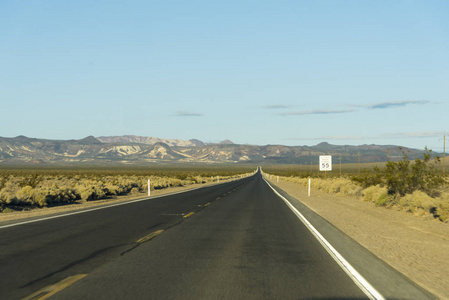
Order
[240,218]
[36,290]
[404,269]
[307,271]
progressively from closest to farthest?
1. [36,290]
2. [307,271]
3. [404,269]
4. [240,218]

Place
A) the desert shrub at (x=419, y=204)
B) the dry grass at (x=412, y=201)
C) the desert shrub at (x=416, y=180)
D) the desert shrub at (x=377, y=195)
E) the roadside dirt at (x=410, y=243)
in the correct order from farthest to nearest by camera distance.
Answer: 1. the desert shrub at (x=377, y=195)
2. the desert shrub at (x=416, y=180)
3. the desert shrub at (x=419, y=204)
4. the dry grass at (x=412, y=201)
5. the roadside dirt at (x=410, y=243)

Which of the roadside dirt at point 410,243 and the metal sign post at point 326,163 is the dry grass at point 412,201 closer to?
the roadside dirt at point 410,243

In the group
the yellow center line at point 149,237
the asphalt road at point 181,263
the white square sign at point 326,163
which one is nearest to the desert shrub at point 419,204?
the asphalt road at point 181,263

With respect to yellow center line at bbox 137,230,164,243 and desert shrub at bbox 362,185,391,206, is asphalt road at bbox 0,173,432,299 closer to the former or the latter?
yellow center line at bbox 137,230,164,243

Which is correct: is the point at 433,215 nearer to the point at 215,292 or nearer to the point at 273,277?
the point at 273,277

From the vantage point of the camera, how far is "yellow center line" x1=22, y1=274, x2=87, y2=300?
606cm

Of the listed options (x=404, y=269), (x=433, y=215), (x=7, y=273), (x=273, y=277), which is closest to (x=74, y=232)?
(x=7, y=273)

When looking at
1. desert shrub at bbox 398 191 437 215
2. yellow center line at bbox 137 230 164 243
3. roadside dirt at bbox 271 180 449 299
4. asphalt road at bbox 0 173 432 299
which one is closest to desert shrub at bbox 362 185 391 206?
desert shrub at bbox 398 191 437 215

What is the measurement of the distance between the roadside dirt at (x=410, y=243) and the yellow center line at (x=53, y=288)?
5.46 metres

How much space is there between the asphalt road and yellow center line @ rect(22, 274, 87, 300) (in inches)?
0.6

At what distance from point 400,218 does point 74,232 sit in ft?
43.3

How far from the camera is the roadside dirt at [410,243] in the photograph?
7973 millimetres

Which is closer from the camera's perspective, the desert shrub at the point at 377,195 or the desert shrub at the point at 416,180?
the desert shrub at the point at 416,180

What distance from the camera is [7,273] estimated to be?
7371mm
